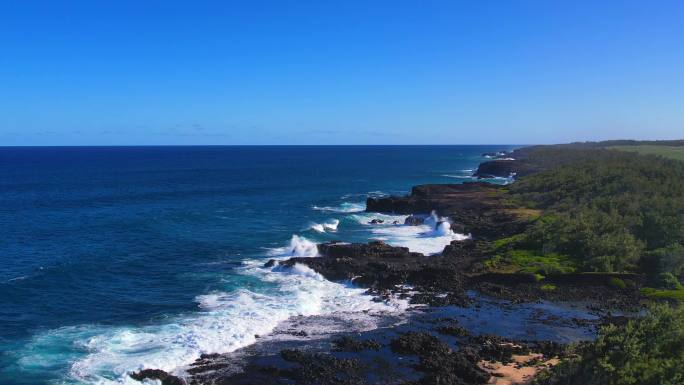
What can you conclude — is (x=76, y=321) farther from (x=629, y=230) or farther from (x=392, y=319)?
(x=629, y=230)

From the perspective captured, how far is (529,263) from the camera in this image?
45.6 meters

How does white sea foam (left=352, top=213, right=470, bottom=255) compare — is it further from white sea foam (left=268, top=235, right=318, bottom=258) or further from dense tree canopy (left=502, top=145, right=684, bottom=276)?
white sea foam (left=268, top=235, right=318, bottom=258)

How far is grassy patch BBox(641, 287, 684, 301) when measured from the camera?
37562 mm

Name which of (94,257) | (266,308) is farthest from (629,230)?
(94,257)

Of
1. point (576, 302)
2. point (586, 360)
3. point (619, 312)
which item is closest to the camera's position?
point (586, 360)

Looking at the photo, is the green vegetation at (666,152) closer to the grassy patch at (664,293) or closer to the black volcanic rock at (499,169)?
the black volcanic rock at (499,169)

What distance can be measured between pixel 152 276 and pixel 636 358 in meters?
36.1

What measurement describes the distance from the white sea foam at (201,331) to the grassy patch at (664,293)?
57.0 feet

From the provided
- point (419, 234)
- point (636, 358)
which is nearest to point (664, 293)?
point (636, 358)

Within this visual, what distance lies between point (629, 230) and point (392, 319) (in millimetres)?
28009

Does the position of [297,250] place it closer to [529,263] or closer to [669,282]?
[529,263]

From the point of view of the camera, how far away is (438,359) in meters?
27.7

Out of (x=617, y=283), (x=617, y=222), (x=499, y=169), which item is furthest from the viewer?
(x=499, y=169)

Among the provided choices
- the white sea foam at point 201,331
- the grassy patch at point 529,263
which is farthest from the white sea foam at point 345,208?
the white sea foam at point 201,331
